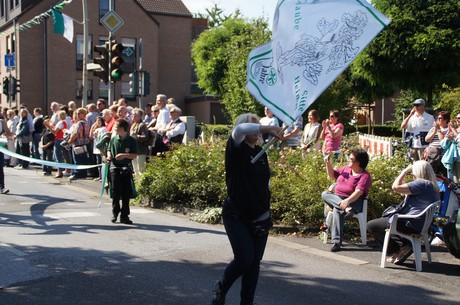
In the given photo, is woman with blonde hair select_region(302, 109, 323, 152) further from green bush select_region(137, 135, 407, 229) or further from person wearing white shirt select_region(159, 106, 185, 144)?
person wearing white shirt select_region(159, 106, 185, 144)

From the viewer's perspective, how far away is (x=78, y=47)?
4509cm

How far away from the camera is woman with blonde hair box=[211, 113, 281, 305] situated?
17.1 feet

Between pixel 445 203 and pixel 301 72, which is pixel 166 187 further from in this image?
pixel 301 72

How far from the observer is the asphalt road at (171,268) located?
19.9ft

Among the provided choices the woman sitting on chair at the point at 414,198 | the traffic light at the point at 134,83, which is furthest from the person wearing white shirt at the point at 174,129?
the woman sitting on chair at the point at 414,198

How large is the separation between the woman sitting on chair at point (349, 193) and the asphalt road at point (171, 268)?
359 millimetres

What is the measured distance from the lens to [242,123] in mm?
5238

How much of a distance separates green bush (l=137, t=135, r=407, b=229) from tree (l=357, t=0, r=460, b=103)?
33.4ft

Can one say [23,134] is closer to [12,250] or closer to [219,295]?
[12,250]

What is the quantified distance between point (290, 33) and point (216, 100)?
46.3 m

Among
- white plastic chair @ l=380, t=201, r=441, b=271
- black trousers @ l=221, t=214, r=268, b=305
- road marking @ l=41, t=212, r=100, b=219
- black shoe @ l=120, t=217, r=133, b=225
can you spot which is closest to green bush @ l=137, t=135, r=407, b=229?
black shoe @ l=120, t=217, r=133, b=225

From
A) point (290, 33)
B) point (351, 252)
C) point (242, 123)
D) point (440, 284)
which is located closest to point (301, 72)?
point (290, 33)

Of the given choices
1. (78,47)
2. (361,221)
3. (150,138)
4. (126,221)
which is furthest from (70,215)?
(78,47)

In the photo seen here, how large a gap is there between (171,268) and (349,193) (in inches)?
106
